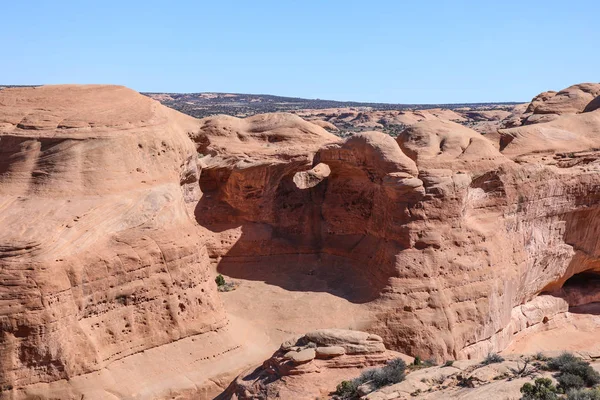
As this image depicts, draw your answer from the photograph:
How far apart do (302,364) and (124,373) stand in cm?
490

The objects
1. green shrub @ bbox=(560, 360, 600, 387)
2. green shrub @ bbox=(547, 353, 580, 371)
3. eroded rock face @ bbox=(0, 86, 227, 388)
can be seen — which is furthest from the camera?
eroded rock face @ bbox=(0, 86, 227, 388)

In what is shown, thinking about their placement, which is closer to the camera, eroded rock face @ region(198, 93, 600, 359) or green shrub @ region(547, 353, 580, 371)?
green shrub @ region(547, 353, 580, 371)

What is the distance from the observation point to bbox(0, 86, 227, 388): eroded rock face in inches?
583

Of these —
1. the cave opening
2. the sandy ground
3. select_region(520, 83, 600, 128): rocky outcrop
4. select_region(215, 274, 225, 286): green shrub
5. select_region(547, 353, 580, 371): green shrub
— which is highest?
select_region(520, 83, 600, 128): rocky outcrop

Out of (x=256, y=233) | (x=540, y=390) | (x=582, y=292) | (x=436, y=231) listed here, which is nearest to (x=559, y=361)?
(x=540, y=390)

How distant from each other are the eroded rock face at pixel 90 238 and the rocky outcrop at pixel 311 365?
11.0ft

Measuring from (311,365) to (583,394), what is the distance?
20.5ft

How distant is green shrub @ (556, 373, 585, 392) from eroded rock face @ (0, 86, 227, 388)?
1009 cm

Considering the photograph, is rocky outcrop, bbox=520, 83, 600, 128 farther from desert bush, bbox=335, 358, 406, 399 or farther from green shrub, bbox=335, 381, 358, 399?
green shrub, bbox=335, 381, 358, 399

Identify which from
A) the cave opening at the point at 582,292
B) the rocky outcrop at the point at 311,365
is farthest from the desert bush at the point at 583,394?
the cave opening at the point at 582,292

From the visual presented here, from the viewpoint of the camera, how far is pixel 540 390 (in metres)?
11.8

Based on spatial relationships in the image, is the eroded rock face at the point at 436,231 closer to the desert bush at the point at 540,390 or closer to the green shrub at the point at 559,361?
the green shrub at the point at 559,361

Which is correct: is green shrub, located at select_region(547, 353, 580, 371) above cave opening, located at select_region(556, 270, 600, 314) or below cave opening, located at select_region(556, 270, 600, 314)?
above

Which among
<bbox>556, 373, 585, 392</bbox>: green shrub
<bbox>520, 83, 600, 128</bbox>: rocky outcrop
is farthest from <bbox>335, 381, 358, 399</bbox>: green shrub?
<bbox>520, 83, 600, 128</bbox>: rocky outcrop
